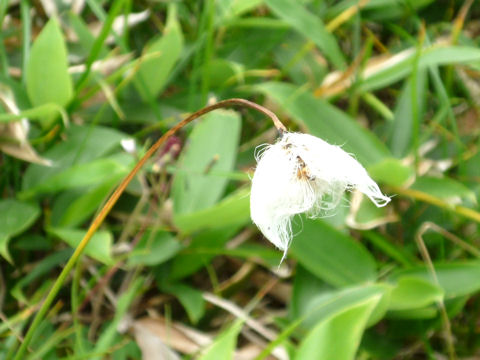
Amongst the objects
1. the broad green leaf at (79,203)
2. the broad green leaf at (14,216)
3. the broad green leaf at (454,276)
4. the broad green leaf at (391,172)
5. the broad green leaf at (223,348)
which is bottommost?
the broad green leaf at (454,276)

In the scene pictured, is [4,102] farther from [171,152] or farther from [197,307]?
[197,307]

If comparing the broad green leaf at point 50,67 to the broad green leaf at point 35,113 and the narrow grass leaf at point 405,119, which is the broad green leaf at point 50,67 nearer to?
the broad green leaf at point 35,113

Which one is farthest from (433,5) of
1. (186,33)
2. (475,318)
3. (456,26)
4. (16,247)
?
(16,247)

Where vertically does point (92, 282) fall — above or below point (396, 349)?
above

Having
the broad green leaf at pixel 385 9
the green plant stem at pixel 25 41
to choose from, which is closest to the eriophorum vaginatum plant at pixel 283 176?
the green plant stem at pixel 25 41

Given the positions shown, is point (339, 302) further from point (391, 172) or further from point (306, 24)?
point (306, 24)

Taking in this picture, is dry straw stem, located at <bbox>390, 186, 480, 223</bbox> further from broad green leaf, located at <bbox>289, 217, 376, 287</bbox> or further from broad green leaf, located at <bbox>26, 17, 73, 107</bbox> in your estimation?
broad green leaf, located at <bbox>26, 17, 73, 107</bbox>
